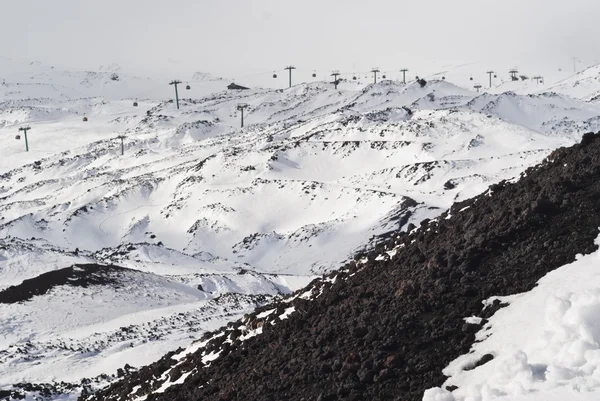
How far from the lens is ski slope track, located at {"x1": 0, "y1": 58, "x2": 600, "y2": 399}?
29.5m

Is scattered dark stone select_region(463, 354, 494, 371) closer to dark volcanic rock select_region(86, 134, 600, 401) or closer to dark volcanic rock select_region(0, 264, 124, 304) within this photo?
dark volcanic rock select_region(86, 134, 600, 401)

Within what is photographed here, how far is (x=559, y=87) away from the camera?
127000 mm

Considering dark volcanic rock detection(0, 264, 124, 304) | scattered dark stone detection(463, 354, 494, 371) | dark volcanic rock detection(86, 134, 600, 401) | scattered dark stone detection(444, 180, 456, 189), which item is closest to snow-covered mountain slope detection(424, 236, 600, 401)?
scattered dark stone detection(463, 354, 494, 371)


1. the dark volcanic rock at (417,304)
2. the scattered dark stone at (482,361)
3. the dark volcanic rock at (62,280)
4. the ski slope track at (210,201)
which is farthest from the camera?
the dark volcanic rock at (62,280)

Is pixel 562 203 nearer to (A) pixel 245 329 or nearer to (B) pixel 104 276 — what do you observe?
(A) pixel 245 329

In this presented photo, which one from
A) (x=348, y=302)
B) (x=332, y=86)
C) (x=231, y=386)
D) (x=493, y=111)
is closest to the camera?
(x=231, y=386)

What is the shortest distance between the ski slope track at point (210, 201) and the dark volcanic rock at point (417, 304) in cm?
1094

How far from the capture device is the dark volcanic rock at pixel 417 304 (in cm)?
858

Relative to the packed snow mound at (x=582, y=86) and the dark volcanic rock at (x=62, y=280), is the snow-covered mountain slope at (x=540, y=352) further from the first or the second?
the packed snow mound at (x=582, y=86)

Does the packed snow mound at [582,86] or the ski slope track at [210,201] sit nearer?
the ski slope track at [210,201]

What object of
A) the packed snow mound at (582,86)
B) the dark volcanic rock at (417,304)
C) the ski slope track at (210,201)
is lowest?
the ski slope track at (210,201)

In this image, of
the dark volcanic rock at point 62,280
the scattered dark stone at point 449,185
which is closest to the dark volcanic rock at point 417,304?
the dark volcanic rock at point 62,280

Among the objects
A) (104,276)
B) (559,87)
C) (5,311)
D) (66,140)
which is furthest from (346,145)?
(559,87)

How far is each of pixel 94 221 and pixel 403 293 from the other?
57.7m
